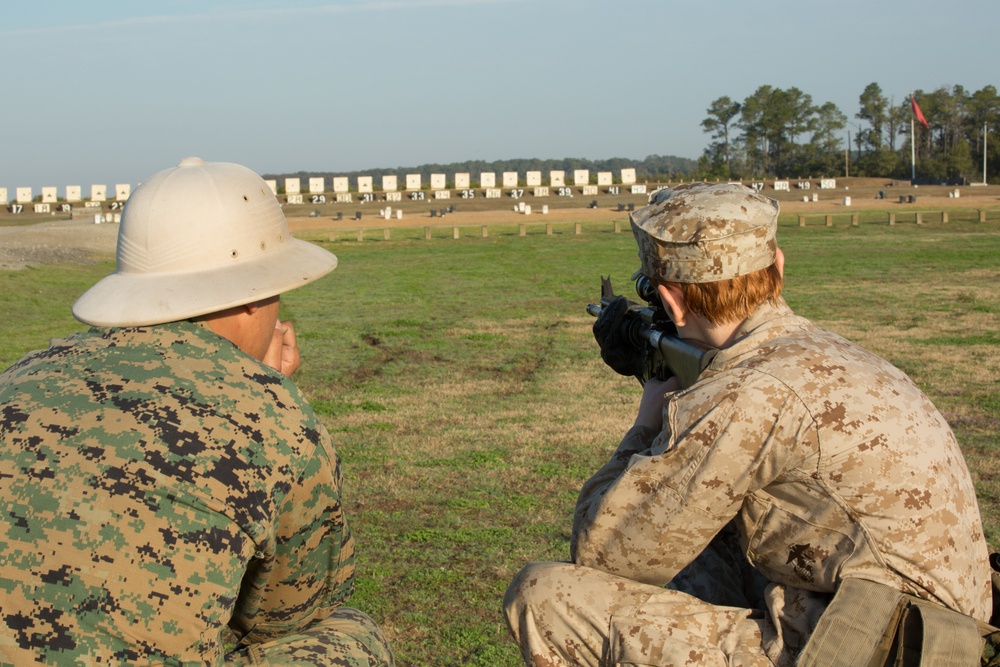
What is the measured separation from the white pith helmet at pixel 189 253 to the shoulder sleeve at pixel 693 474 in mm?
981

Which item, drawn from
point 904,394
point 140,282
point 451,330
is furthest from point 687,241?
point 451,330

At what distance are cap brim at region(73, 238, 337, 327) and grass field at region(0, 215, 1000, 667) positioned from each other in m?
2.07

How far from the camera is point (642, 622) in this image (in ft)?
8.80

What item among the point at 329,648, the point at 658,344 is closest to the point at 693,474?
the point at 658,344

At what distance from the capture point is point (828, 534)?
2.49 metres

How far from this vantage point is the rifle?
304cm

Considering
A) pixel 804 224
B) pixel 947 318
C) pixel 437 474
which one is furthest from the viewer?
pixel 804 224

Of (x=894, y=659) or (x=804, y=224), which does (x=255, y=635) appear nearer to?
(x=894, y=659)

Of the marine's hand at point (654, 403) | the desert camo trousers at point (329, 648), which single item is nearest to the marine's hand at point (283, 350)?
the desert camo trousers at point (329, 648)

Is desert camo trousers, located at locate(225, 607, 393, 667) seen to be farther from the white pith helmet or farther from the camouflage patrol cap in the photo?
the camouflage patrol cap

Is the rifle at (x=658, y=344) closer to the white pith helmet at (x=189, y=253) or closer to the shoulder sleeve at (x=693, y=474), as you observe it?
the shoulder sleeve at (x=693, y=474)

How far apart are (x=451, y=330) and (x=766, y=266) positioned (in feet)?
37.6

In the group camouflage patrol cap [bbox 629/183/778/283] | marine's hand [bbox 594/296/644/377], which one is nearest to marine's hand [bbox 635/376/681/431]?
camouflage patrol cap [bbox 629/183/778/283]

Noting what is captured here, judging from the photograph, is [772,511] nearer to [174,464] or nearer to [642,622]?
[642,622]
